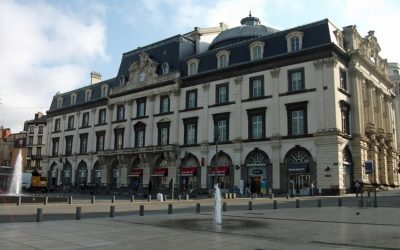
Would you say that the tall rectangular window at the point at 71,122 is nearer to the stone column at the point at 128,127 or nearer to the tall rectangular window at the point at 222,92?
the stone column at the point at 128,127

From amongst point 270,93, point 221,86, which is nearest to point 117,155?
point 221,86

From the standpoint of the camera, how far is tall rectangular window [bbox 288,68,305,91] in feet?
140

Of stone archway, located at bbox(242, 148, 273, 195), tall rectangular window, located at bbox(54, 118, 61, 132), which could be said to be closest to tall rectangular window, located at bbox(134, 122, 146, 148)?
stone archway, located at bbox(242, 148, 273, 195)

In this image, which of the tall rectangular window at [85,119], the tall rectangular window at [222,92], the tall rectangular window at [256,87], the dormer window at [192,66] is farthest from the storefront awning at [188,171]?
the tall rectangular window at [85,119]

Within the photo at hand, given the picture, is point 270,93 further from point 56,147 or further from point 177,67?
point 56,147

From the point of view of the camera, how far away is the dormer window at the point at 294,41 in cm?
4328

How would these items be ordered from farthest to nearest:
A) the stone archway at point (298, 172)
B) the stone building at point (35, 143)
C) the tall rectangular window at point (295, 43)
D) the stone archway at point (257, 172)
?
the stone building at point (35, 143) < the tall rectangular window at point (295, 43) < the stone archway at point (257, 172) < the stone archway at point (298, 172)

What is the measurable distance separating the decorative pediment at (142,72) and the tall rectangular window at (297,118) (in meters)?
21.0

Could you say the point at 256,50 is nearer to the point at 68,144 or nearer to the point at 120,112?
the point at 120,112

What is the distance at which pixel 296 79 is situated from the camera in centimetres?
4309

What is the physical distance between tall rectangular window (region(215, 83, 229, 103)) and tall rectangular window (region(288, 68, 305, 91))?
8.20 meters

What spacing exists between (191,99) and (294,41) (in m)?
15.1

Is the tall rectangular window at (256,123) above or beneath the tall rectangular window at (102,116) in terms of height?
beneath

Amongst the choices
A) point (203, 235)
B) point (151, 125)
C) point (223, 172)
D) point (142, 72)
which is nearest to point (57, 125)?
point (142, 72)
